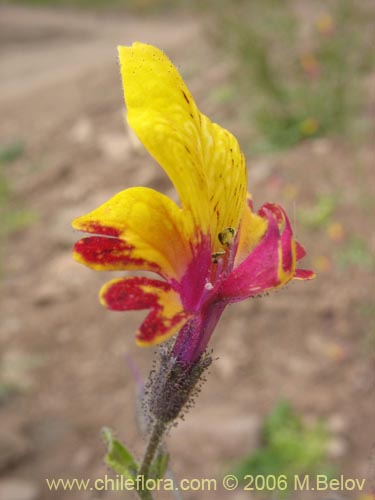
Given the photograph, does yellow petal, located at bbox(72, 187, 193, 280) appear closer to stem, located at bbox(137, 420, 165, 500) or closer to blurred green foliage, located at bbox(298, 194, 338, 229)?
stem, located at bbox(137, 420, 165, 500)

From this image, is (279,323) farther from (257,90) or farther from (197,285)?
(197,285)

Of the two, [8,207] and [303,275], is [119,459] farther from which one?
[8,207]

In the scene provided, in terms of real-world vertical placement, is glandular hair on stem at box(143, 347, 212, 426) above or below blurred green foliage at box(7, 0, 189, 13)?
above

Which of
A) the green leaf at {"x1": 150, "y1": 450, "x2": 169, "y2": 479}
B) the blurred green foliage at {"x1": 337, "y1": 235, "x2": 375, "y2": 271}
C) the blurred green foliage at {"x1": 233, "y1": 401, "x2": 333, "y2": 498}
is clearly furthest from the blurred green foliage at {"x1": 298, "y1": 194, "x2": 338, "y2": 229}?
the green leaf at {"x1": 150, "y1": 450, "x2": 169, "y2": 479}

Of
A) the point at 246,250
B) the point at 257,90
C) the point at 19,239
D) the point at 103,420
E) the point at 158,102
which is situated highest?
the point at 158,102

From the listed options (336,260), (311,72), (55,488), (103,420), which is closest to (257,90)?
(311,72)

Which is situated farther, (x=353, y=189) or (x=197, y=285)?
(x=353, y=189)
